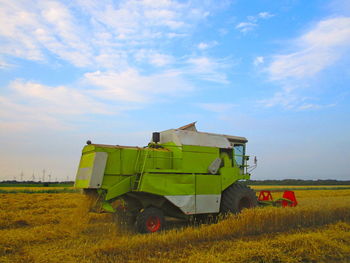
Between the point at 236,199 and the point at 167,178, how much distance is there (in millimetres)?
2723

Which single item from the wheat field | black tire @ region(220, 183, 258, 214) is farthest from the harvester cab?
Answer: the wheat field

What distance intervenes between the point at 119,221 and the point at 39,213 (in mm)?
4627

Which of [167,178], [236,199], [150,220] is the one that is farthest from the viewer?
[236,199]

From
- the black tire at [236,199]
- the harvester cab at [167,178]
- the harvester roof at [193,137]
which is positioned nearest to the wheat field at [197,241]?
the harvester cab at [167,178]

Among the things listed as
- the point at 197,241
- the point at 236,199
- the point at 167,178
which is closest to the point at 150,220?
the point at 167,178

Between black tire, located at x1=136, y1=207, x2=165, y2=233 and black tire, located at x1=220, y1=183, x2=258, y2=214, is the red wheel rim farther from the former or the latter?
black tire, located at x1=220, y1=183, x2=258, y2=214

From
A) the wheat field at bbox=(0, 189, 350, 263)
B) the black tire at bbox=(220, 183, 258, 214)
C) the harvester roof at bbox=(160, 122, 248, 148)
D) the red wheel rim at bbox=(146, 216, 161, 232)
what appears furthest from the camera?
the black tire at bbox=(220, 183, 258, 214)

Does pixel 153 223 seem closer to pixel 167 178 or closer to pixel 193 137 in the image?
pixel 167 178

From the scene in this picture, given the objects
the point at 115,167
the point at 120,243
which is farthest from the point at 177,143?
the point at 120,243

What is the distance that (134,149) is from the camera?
9234mm

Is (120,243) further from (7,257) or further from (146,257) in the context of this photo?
(7,257)

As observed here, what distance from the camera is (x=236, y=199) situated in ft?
34.0

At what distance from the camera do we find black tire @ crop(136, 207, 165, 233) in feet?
27.3

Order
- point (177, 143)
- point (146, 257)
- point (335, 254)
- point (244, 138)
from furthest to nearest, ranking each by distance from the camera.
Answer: point (244, 138), point (177, 143), point (335, 254), point (146, 257)
